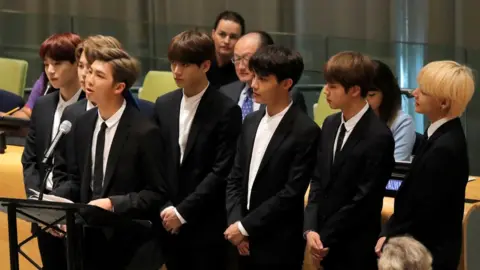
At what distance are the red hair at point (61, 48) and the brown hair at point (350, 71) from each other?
1.10m

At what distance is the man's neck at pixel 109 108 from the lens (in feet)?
11.1

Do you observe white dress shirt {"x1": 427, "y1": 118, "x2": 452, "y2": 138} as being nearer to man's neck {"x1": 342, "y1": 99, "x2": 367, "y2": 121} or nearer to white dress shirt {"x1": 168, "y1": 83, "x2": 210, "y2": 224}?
man's neck {"x1": 342, "y1": 99, "x2": 367, "y2": 121}

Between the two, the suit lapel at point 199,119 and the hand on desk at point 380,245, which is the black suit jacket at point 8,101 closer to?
the suit lapel at point 199,119

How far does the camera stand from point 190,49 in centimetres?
371

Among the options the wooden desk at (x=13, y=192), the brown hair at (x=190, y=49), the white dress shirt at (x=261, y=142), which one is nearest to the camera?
the white dress shirt at (x=261, y=142)

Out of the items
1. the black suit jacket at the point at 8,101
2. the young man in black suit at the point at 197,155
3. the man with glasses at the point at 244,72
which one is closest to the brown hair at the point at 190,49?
the young man in black suit at the point at 197,155

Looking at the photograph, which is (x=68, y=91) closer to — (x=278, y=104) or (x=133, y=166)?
(x=133, y=166)

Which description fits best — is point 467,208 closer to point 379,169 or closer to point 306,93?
point 379,169

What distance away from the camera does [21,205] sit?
3008 mm

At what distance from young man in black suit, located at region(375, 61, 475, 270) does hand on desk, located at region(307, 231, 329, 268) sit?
0.80 ft

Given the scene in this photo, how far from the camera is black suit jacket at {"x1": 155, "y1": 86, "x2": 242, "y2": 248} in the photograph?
3643 mm

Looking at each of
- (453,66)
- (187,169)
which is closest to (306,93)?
(187,169)

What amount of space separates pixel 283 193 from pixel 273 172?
0.09m

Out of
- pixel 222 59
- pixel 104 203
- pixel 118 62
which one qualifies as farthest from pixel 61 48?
pixel 222 59
